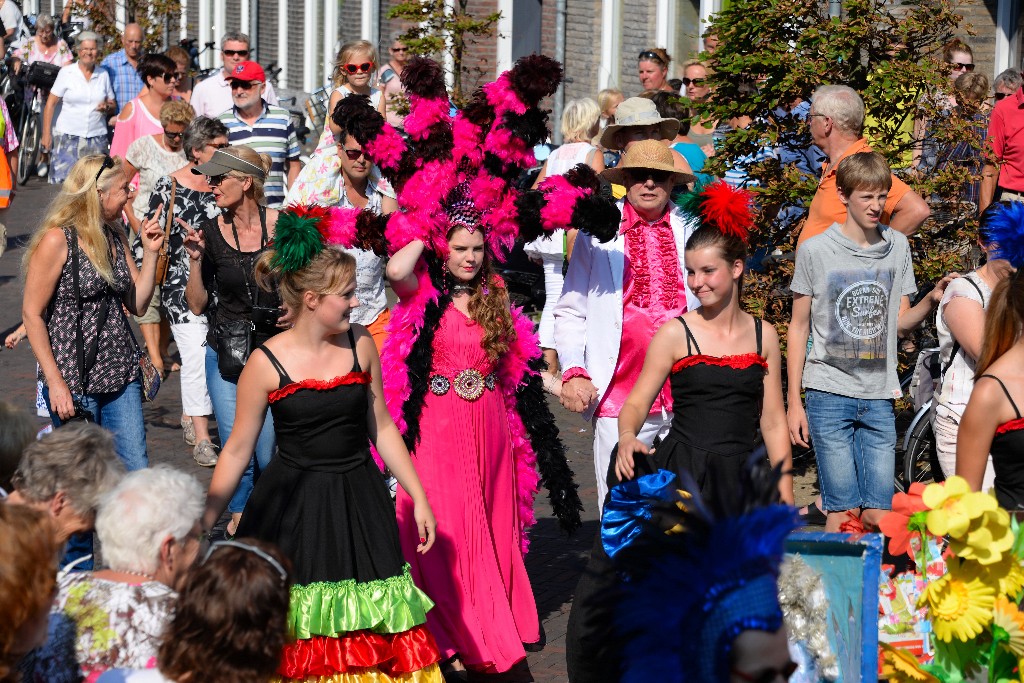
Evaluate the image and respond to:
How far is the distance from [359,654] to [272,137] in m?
6.31

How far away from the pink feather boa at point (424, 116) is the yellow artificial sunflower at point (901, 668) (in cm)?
291

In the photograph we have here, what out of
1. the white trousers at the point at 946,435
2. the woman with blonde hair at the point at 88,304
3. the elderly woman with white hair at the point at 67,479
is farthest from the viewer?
the woman with blonde hair at the point at 88,304

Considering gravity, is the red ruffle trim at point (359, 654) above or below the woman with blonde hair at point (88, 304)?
below

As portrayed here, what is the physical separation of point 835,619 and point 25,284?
397 cm

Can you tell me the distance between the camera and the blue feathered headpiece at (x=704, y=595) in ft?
9.00

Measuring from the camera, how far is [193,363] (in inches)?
340

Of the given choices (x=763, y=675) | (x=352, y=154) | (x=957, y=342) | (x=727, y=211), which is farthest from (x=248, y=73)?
(x=763, y=675)

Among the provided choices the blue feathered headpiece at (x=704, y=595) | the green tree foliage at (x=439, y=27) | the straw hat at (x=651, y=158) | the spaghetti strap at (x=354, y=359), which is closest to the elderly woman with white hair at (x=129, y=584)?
the spaghetti strap at (x=354, y=359)

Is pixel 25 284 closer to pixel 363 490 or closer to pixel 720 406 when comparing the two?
pixel 363 490

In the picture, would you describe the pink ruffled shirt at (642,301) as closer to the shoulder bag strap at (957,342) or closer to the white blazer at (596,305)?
the white blazer at (596,305)

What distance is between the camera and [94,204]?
612cm

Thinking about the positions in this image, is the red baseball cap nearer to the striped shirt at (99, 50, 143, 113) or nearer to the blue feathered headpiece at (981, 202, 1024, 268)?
the blue feathered headpiece at (981, 202, 1024, 268)

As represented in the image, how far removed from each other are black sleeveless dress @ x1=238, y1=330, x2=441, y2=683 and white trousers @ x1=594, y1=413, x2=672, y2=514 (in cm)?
125

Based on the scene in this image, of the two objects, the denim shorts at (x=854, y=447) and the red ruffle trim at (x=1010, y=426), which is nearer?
the red ruffle trim at (x=1010, y=426)
